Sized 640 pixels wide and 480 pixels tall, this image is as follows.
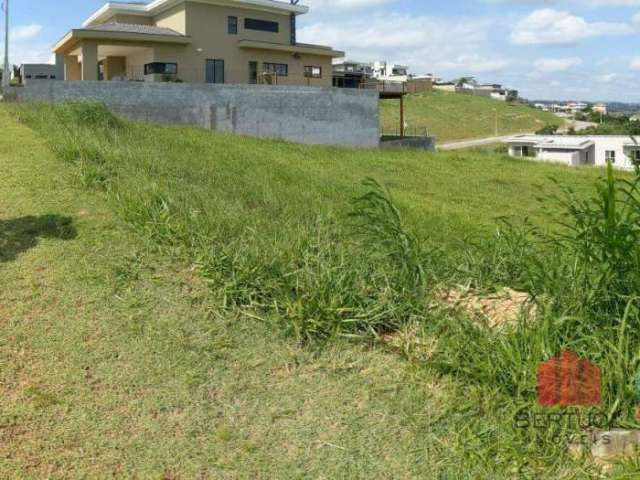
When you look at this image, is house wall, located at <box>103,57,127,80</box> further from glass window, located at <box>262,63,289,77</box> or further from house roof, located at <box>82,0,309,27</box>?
glass window, located at <box>262,63,289,77</box>

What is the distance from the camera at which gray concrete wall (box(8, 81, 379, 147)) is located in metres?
19.2

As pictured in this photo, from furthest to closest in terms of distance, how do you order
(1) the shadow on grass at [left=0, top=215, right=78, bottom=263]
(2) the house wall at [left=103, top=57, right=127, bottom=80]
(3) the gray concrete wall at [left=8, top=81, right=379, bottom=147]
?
(2) the house wall at [left=103, top=57, right=127, bottom=80] < (3) the gray concrete wall at [left=8, top=81, right=379, bottom=147] < (1) the shadow on grass at [left=0, top=215, right=78, bottom=263]

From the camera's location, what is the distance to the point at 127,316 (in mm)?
3754

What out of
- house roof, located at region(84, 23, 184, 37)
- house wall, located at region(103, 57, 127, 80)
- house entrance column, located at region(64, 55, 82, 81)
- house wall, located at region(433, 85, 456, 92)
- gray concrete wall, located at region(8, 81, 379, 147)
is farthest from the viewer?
house wall, located at region(433, 85, 456, 92)

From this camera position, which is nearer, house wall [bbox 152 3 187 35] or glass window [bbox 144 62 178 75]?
glass window [bbox 144 62 178 75]

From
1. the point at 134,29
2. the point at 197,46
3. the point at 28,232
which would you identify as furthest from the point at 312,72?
the point at 28,232

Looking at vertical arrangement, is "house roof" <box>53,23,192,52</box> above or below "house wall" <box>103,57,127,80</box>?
above

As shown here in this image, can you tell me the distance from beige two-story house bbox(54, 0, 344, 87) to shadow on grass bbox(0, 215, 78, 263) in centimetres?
2005

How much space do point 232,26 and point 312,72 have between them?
173 inches

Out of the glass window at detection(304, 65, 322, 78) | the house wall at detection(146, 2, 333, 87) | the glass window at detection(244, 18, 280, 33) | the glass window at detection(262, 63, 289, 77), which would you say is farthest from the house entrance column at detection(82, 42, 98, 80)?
the glass window at detection(304, 65, 322, 78)

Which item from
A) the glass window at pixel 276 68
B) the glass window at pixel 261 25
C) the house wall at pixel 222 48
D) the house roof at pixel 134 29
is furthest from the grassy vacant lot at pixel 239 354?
the glass window at pixel 261 25

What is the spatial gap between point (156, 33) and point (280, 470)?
25.2 meters

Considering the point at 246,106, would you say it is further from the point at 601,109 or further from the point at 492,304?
the point at 601,109

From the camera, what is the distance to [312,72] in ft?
100
